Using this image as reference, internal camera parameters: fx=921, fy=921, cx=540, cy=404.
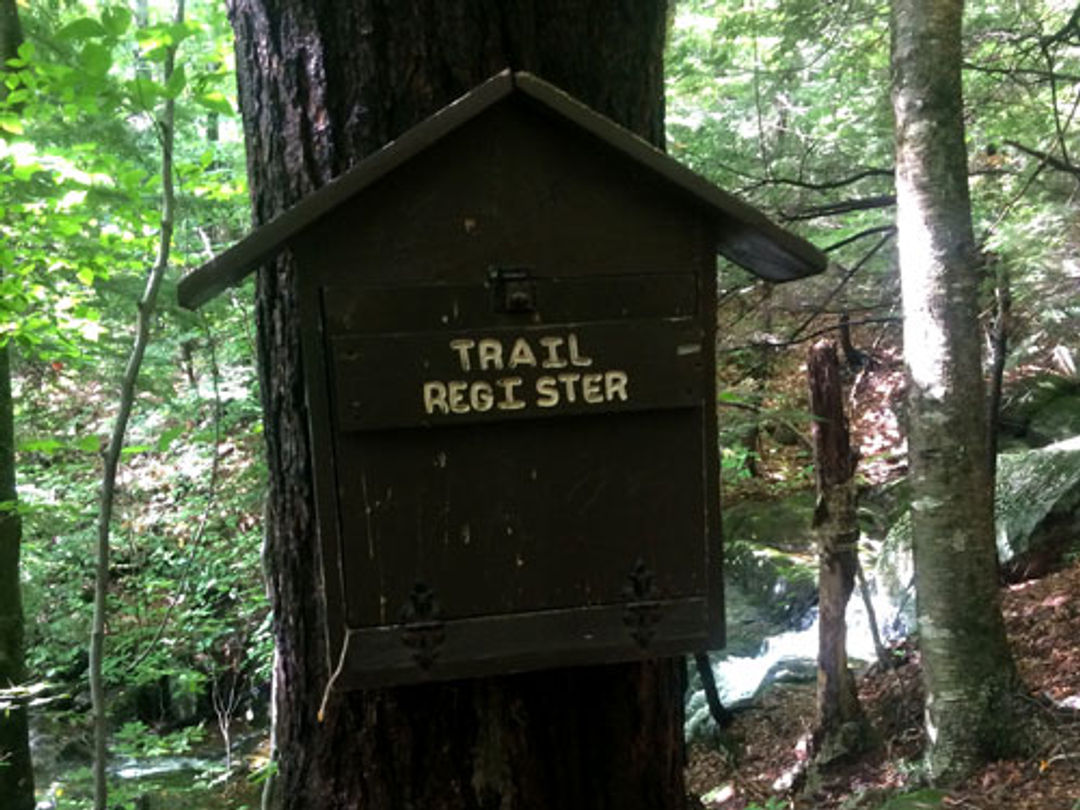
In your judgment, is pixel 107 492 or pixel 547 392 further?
pixel 107 492

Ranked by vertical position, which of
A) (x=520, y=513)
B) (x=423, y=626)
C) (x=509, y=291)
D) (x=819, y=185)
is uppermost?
(x=819, y=185)

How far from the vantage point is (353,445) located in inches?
60.7

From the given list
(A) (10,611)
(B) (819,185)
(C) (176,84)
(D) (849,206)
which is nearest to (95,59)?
(C) (176,84)

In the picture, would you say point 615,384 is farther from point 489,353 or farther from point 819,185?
point 819,185

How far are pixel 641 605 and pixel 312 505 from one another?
2.13 ft

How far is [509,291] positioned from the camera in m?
1.56

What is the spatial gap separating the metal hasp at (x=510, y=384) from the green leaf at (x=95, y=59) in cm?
166

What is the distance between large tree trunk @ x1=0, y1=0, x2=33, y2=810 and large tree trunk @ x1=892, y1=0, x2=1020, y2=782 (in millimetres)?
6117

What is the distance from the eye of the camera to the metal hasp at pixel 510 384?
4.99 ft

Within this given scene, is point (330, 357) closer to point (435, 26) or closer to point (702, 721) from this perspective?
point (435, 26)

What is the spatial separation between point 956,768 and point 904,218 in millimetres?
3165

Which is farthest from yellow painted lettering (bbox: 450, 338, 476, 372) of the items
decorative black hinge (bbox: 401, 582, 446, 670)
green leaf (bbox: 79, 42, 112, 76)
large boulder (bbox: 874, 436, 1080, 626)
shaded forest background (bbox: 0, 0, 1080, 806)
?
large boulder (bbox: 874, 436, 1080, 626)

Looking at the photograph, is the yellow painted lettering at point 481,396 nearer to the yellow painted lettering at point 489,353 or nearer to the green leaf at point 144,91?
the yellow painted lettering at point 489,353

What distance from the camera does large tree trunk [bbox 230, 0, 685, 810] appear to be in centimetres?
171
